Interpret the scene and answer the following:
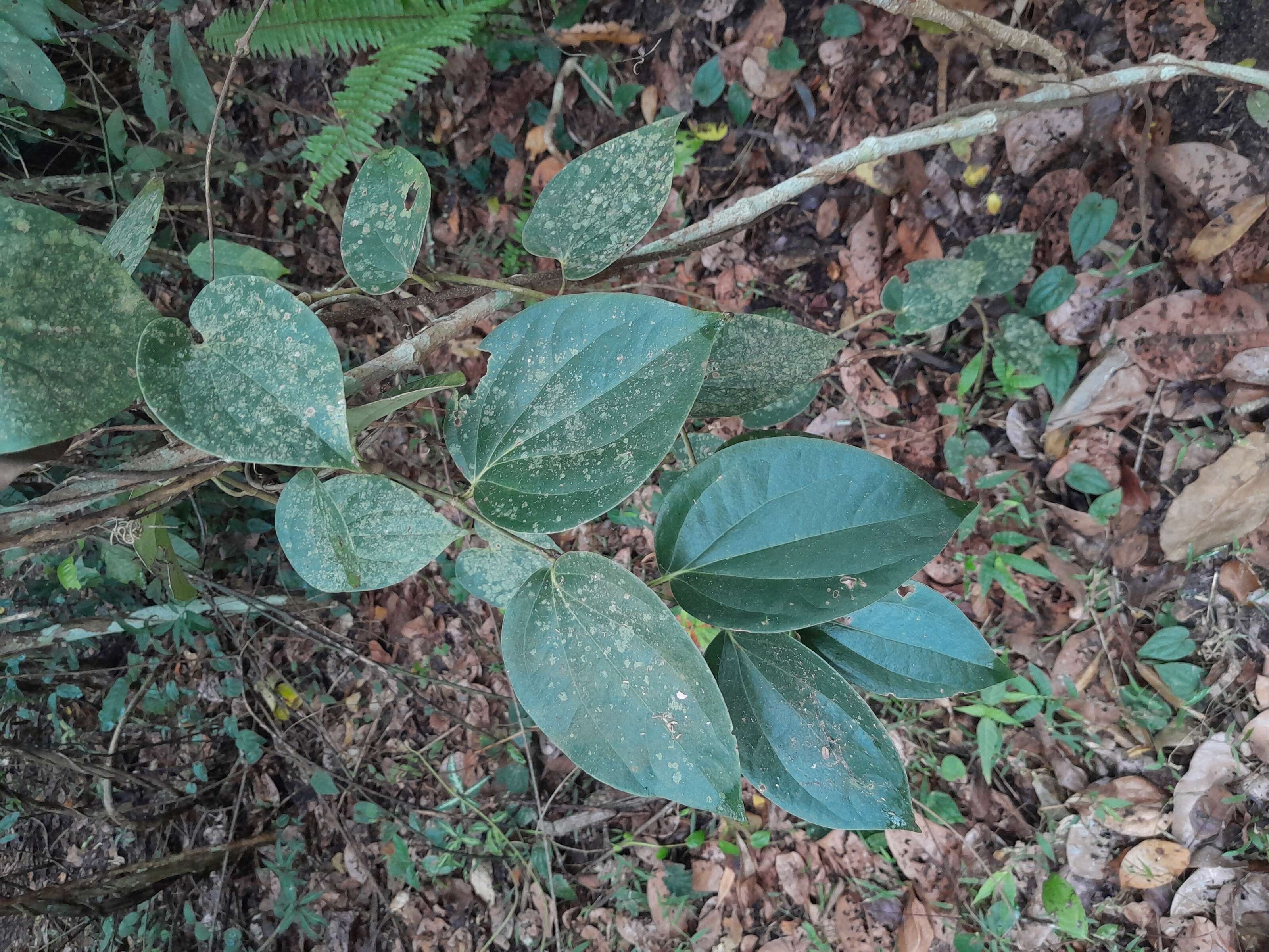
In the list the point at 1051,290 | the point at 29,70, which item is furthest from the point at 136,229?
the point at 1051,290

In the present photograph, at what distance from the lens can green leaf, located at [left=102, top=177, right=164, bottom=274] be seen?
641mm

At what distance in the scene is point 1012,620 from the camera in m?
1.49

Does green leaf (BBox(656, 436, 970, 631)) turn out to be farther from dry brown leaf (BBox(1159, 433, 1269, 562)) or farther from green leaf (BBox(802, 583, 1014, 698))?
dry brown leaf (BBox(1159, 433, 1269, 562))

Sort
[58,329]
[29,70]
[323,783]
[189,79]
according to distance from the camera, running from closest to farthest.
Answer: [58,329]
[29,70]
[189,79]
[323,783]

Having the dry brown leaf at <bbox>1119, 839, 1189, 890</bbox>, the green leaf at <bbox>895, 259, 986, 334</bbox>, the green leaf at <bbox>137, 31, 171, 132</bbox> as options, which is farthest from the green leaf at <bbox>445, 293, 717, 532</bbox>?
the dry brown leaf at <bbox>1119, 839, 1189, 890</bbox>

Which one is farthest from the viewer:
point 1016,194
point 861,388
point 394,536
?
point 861,388

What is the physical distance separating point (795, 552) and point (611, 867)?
1452 mm

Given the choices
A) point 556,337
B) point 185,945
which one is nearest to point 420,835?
point 185,945

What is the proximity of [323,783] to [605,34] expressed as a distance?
2051 millimetres

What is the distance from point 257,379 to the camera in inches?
22.1

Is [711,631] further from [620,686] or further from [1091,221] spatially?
[1091,221]

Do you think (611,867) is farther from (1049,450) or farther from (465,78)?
(465,78)

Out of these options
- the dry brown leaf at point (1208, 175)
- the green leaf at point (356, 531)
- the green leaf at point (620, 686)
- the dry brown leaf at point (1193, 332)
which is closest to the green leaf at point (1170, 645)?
the dry brown leaf at point (1193, 332)

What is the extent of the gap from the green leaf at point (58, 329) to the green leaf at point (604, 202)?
0.38 m
